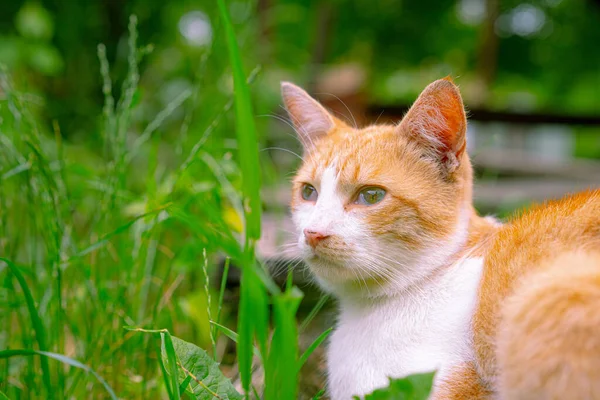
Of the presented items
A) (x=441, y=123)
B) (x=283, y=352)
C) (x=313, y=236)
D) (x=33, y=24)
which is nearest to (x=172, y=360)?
(x=283, y=352)

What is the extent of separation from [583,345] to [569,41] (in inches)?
318

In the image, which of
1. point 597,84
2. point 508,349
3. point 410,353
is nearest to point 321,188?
point 410,353

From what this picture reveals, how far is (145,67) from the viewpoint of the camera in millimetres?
3391

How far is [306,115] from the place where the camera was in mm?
1426

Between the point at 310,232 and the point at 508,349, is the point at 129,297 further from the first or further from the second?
the point at 508,349

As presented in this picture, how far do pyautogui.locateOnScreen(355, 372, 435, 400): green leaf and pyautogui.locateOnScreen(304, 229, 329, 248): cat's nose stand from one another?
0.36 metres

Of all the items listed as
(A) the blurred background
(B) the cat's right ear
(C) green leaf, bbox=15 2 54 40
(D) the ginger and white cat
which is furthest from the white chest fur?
(C) green leaf, bbox=15 2 54 40

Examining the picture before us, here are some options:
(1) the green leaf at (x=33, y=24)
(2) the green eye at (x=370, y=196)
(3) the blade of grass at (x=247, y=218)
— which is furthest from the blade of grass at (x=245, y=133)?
(1) the green leaf at (x=33, y=24)

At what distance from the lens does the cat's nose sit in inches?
41.6

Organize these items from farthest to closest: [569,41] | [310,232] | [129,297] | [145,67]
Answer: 1. [569,41]
2. [145,67]
3. [129,297]
4. [310,232]

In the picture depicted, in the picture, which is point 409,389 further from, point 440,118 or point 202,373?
point 440,118

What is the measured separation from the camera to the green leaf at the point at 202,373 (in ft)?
3.06

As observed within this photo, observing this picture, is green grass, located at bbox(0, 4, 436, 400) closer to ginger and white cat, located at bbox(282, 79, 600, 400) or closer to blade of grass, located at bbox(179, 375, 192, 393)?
blade of grass, located at bbox(179, 375, 192, 393)

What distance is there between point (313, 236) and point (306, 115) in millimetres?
469
